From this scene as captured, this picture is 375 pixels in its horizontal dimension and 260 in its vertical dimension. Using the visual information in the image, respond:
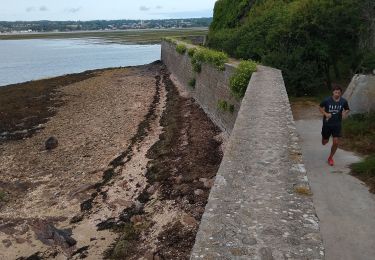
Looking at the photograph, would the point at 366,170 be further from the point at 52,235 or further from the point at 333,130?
the point at 52,235

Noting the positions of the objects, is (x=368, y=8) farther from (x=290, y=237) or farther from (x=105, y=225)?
(x=290, y=237)

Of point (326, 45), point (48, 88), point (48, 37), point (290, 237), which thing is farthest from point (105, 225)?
point (48, 37)

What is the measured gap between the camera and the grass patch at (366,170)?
326 inches

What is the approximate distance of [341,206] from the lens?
7.38 meters

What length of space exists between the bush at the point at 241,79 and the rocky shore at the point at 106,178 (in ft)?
7.24

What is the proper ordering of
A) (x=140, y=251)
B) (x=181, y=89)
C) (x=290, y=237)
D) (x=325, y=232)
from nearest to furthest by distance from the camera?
(x=290, y=237), (x=325, y=232), (x=140, y=251), (x=181, y=89)

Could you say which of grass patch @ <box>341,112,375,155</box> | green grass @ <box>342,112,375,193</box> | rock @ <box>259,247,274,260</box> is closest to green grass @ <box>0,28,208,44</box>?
grass patch @ <box>341,112,375,155</box>

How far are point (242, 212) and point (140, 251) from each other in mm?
4672

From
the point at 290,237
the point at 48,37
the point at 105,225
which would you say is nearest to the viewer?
the point at 290,237

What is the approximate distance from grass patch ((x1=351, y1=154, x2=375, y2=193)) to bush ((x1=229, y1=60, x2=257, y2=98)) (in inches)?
242

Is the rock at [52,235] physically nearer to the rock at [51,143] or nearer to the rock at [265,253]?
the rock at [265,253]

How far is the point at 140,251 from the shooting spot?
9.27 metres

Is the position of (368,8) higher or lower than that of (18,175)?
higher

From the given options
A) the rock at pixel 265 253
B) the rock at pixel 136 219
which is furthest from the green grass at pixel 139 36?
the rock at pixel 265 253
